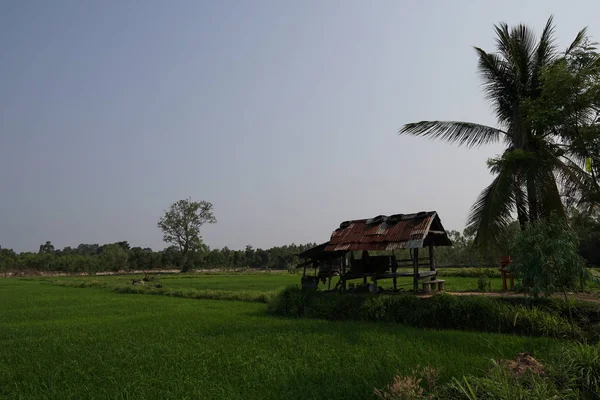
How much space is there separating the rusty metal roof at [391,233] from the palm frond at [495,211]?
1.32 metres

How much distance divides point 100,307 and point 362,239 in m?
11.2

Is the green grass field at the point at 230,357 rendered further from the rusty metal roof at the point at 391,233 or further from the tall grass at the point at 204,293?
the tall grass at the point at 204,293

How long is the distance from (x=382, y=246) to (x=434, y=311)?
2.97 meters

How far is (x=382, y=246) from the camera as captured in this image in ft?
41.7

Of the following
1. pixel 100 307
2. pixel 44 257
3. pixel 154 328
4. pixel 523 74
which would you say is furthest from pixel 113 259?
pixel 523 74

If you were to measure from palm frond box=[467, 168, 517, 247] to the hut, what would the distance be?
1383mm

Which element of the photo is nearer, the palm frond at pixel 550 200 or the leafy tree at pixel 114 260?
the palm frond at pixel 550 200

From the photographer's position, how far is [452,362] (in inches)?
254

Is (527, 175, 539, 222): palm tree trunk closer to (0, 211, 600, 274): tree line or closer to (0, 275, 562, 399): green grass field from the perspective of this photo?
(0, 275, 562, 399): green grass field

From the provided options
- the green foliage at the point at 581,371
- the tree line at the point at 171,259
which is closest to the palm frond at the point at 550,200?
the green foliage at the point at 581,371

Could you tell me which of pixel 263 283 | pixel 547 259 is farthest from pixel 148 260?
pixel 547 259

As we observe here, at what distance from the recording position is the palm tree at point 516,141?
10859 mm

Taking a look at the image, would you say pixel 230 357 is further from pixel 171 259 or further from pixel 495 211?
pixel 171 259

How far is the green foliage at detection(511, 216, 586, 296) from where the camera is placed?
717 cm
